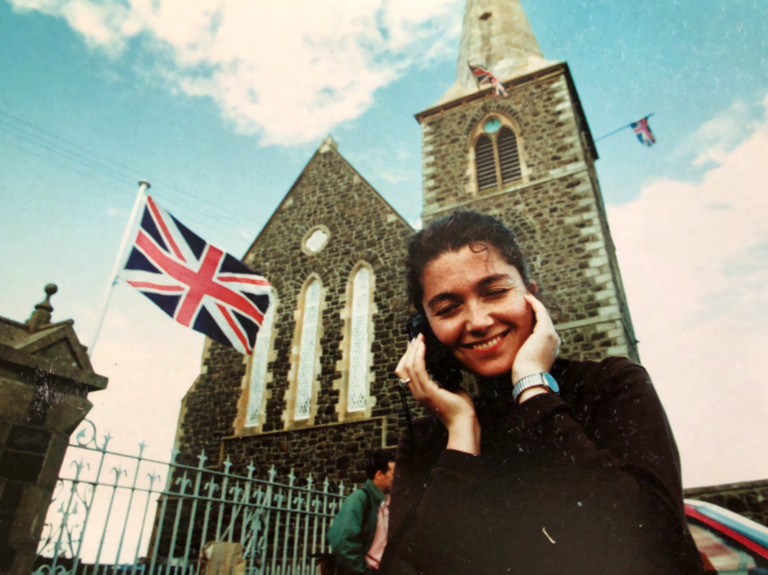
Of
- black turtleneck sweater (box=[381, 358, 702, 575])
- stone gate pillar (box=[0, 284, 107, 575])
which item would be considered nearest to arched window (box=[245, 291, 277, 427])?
stone gate pillar (box=[0, 284, 107, 575])

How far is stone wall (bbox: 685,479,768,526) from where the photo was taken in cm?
630

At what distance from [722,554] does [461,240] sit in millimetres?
2762

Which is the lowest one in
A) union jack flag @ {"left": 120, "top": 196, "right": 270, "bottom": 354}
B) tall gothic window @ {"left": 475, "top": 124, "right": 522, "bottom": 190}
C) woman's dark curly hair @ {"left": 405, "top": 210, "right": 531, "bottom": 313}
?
woman's dark curly hair @ {"left": 405, "top": 210, "right": 531, "bottom": 313}

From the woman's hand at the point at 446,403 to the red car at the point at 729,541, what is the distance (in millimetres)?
2175

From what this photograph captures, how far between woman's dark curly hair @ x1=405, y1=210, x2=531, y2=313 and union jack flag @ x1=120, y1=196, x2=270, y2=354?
17.7 ft

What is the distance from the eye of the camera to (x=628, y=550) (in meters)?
0.96

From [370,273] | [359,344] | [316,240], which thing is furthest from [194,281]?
[316,240]

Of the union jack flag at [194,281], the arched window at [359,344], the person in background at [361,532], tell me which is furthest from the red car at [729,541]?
the arched window at [359,344]

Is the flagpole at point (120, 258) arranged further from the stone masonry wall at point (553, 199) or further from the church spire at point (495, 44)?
the church spire at point (495, 44)

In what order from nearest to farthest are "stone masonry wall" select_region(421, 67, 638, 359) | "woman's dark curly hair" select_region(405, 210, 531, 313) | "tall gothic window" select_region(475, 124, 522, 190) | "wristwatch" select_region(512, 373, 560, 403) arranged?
"wristwatch" select_region(512, 373, 560, 403)
"woman's dark curly hair" select_region(405, 210, 531, 313)
"stone masonry wall" select_region(421, 67, 638, 359)
"tall gothic window" select_region(475, 124, 522, 190)

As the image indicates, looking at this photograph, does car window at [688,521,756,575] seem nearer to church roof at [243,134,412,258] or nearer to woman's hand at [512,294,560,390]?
woman's hand at [512,294,560,390]

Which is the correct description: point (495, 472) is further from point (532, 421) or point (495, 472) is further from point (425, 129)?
point (425, 129)

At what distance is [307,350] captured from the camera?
1242 cm

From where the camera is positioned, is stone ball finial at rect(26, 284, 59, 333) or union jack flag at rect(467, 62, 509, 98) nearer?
stone ball finial at rect(26, 284, 59, 333)
